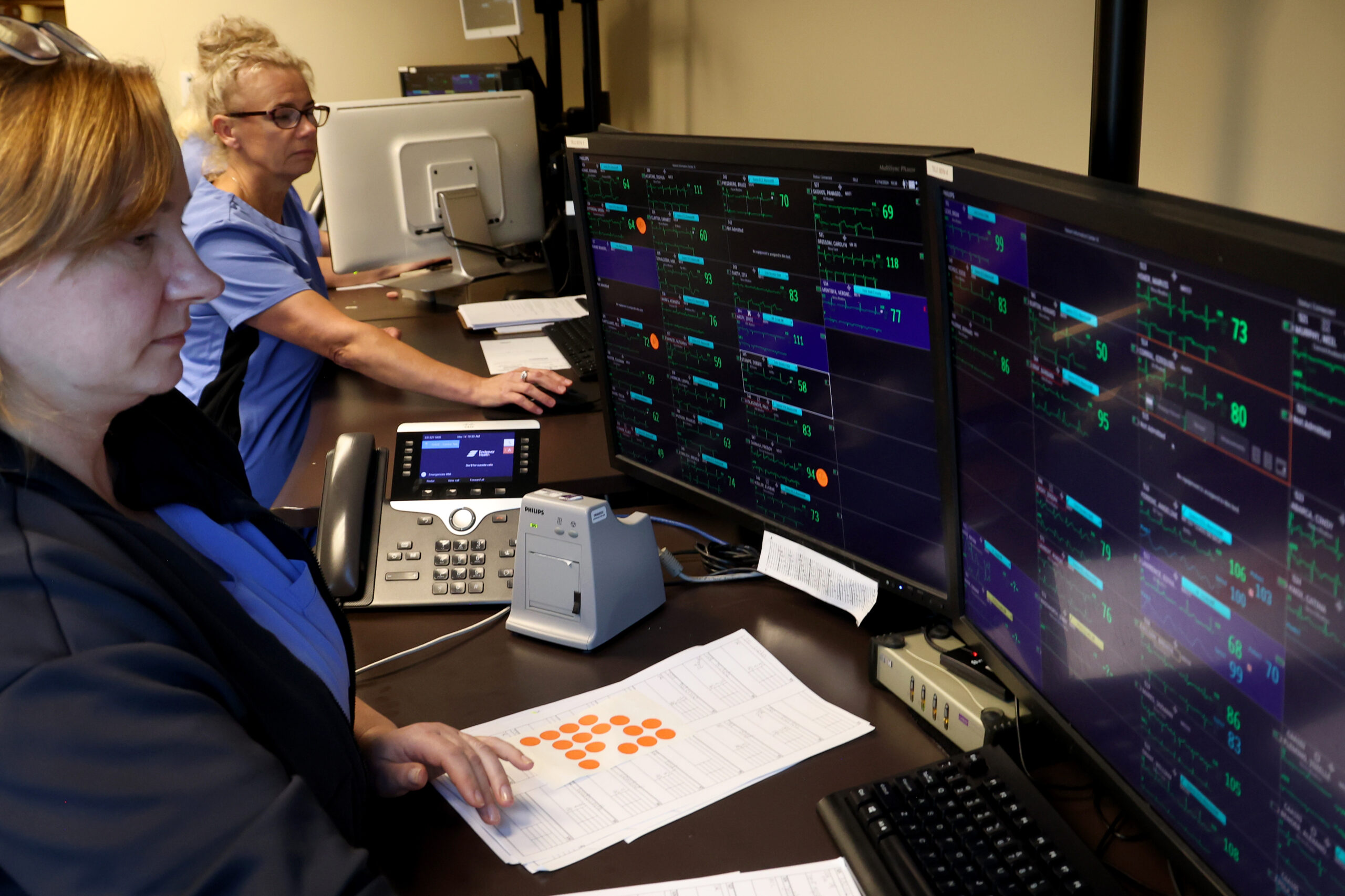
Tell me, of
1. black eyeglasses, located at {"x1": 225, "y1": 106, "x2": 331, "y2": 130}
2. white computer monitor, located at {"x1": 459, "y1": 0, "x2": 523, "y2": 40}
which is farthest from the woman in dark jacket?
white computer monitor, located at {"x1": 459, "y1": 0, "x2": 523, "y2": 40}

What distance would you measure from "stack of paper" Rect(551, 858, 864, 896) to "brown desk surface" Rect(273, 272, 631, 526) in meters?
0.78

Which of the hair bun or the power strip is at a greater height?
the hair bun

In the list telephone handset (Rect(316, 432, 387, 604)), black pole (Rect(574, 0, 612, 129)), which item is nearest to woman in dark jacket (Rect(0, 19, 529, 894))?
telephone handset (Rect(316, 432, 387, 604))

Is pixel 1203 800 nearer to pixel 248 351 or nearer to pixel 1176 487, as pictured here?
pixel 1176 487

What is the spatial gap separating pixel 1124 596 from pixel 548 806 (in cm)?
53

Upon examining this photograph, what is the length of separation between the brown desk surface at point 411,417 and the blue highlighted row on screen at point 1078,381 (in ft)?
3.05

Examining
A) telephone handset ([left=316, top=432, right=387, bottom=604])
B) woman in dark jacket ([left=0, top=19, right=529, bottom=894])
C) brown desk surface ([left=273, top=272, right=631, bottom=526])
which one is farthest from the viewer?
brown desk surface ([left=273, top=272, right=631, bottom=526])

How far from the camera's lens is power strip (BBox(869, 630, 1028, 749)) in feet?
3.19

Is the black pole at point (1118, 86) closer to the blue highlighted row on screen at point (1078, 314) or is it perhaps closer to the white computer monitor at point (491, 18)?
the blue highlighted row on screen at point (1078, 314)

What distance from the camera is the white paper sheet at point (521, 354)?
2.24m

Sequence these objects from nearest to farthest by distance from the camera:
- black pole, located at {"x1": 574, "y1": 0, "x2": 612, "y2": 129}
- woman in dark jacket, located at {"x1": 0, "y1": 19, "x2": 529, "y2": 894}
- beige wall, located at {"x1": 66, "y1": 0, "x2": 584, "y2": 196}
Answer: woman in dark jacket, located at {"x1": 0, "y1": 19, "x2": 529, "y2": 894} < black pole, located at {"x1": 574, "y1": 0, "x2": 612, "y2": 129} < beige wall, located at {"x1": 66, "y1": 0, "x2": 584, "y2": 196}

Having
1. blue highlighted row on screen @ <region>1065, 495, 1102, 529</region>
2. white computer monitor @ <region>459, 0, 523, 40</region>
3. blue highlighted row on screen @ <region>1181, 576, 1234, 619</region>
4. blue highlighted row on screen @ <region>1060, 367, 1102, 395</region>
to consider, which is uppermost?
white computer monitor @ <region>459, 0, 523, 40</region>

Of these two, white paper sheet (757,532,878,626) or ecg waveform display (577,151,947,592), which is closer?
ecg waveform display (577,151,947,592)

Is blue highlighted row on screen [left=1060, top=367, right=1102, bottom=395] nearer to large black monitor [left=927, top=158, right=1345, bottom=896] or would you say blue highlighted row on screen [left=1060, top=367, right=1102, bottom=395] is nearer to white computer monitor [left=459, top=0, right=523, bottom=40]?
large black monitor [left=927, top=158, right=1345, bottom=896]
